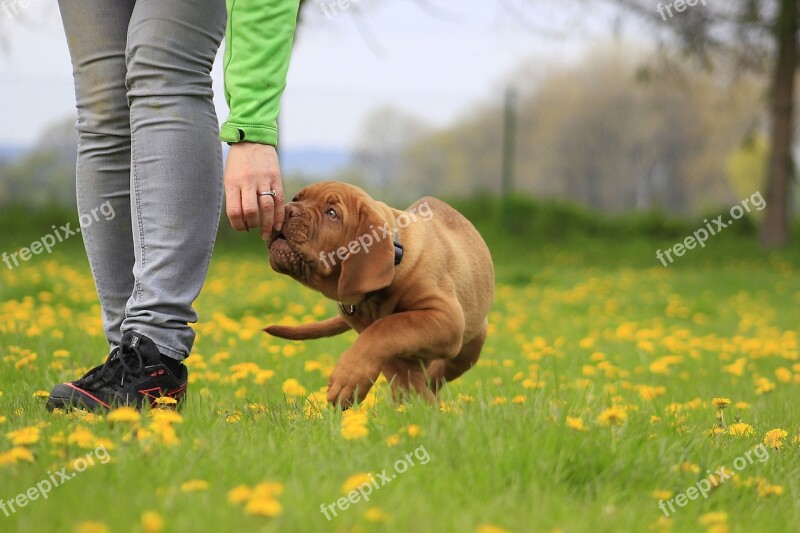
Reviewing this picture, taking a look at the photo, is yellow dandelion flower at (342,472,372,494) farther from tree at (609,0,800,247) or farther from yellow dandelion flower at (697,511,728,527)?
tree at (609,0,800,247)

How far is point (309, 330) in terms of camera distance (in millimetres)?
3406

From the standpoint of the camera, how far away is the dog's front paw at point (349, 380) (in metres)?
2.78

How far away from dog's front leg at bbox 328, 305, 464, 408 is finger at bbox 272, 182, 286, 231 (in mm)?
460

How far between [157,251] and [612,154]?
52.1ft

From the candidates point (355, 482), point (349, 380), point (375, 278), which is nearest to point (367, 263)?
point (375, 278)

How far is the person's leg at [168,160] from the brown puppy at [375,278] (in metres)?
0.33

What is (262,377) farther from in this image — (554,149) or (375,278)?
(554,149)

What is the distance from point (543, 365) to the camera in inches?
178

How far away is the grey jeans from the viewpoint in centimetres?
271

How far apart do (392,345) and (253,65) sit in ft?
3.25

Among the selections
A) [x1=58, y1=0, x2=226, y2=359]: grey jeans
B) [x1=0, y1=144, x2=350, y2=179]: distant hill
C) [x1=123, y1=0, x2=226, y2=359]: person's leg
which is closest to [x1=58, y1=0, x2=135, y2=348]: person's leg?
[x1=58, y1=0, x2=226, y2=359]: grey jeans

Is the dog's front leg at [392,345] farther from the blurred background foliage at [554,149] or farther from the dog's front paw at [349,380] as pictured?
the blurred background foliage at [554,149]

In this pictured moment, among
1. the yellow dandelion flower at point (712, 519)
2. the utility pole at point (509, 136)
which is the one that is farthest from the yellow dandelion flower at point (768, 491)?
the utility pole at point (509, 136)

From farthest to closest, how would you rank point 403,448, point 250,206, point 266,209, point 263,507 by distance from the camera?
point 266,209, point 250,206, point 403,448, point 263,507
